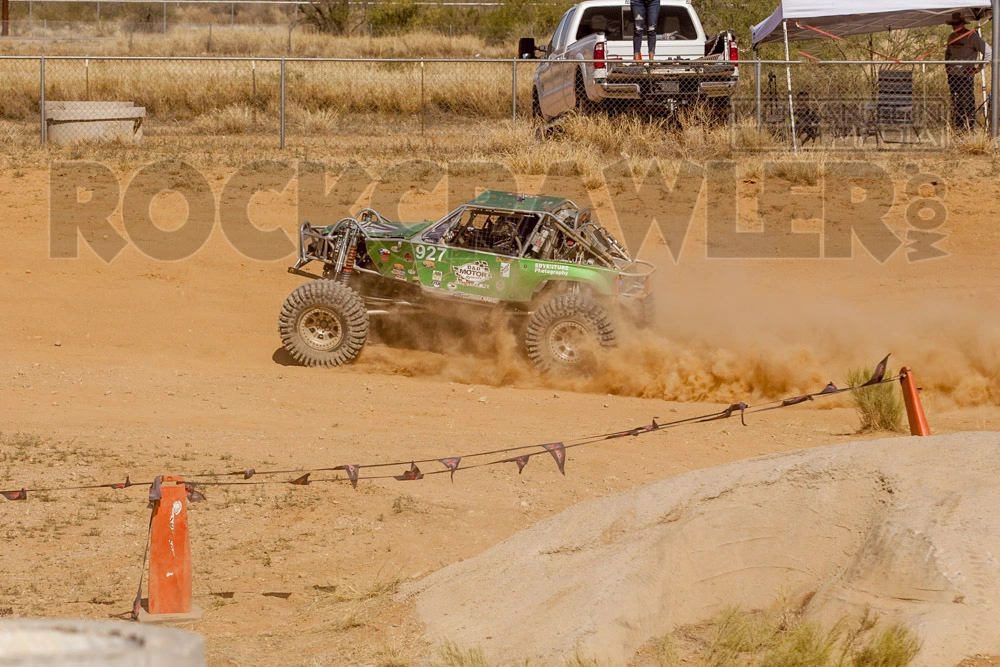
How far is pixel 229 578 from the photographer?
641 cm

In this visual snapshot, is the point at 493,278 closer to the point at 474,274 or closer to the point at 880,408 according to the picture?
the point at 474,274

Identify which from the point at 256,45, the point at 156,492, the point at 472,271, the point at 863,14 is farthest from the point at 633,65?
the point at 256,45

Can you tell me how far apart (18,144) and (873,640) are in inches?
665

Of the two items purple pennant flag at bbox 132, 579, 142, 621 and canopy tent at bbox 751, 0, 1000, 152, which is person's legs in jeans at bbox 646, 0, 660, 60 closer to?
canopy tent at bbox 751, 0, 1000, 152

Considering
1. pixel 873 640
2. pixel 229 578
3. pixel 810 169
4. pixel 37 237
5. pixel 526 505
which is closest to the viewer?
pixel 873 640

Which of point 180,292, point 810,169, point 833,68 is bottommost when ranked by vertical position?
point 180,292

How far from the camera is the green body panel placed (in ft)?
35.2

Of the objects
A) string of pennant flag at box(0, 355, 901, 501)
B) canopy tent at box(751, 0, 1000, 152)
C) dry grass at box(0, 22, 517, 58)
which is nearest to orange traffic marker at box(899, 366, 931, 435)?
string of pennant flag at box(0, 355, 901, 501)

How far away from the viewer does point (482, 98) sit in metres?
25.0

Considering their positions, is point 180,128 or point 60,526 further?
point 180,128

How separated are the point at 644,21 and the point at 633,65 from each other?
66 centimetres

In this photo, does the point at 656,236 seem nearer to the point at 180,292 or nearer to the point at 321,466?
the point at 180,292

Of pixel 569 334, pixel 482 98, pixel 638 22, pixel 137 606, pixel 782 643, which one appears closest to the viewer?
pixel 782 643

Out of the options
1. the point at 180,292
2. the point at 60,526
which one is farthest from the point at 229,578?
the point at 180,292
